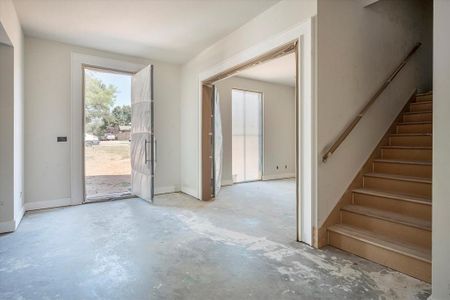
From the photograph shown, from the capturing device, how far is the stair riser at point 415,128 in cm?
330

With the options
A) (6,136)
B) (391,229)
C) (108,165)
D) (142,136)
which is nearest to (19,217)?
(6,136)

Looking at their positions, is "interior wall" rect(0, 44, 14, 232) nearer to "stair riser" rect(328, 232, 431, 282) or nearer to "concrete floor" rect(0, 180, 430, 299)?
"concrete floor" rect(0, 180, 430, 299)

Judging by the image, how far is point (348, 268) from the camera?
2152 mm

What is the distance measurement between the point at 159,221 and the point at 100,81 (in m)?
4.29

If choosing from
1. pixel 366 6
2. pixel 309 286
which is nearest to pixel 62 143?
pixel 309 286

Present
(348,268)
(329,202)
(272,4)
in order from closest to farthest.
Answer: (348,268) < (329,202) < (272,4)

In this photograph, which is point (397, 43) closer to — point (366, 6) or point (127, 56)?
point (366, 6)

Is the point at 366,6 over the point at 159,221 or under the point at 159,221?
over

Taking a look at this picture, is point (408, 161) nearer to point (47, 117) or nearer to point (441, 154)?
point (441, 154)

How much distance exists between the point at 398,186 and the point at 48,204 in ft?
16.1

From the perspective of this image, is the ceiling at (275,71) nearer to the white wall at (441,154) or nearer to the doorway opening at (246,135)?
the doorway opening at (246,135)

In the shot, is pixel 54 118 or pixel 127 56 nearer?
pixel 54 118

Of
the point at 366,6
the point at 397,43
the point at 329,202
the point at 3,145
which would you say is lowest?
the point at 329,202

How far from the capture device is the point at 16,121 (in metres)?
3.28
